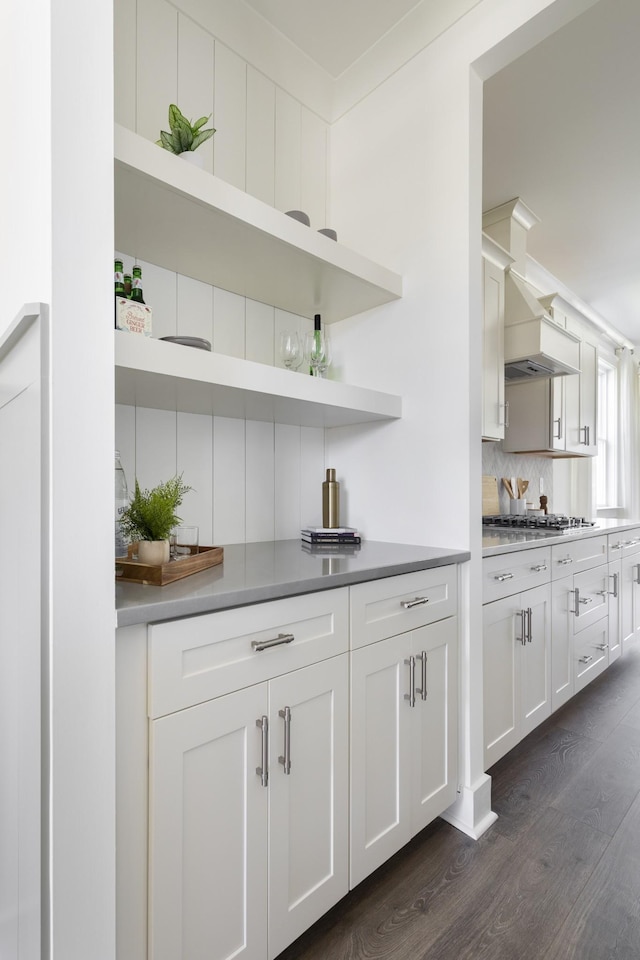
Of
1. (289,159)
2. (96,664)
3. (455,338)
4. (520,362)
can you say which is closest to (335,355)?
(455,338)

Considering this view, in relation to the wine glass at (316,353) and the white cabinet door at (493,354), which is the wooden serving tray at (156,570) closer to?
the wine glass at (316,353)

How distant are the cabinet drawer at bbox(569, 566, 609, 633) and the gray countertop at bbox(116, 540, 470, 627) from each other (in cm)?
123

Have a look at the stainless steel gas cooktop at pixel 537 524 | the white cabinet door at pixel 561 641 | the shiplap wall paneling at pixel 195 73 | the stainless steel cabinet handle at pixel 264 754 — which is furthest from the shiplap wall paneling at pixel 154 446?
the stainless steel gas cooktop at pixel 537 524

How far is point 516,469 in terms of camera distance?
147 inches

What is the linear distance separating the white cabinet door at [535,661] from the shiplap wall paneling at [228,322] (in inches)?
59.3

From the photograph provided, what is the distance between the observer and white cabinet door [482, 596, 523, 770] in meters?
1.84

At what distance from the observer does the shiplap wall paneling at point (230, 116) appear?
1782mm

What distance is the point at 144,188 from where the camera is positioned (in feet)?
4.06

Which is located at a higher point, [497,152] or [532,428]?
[497,152]

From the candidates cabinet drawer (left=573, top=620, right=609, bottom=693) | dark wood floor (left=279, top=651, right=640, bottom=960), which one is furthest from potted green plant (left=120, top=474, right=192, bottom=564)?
cabinet drawer (left=573, top=620, right=609, bottom=693)

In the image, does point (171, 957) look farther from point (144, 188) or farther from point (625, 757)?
point (625, 757)

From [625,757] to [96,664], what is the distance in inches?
90.3

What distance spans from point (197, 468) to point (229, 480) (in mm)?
140

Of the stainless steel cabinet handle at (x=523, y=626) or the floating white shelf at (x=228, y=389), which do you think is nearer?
the floating white shelf at (x=228, y=389)
